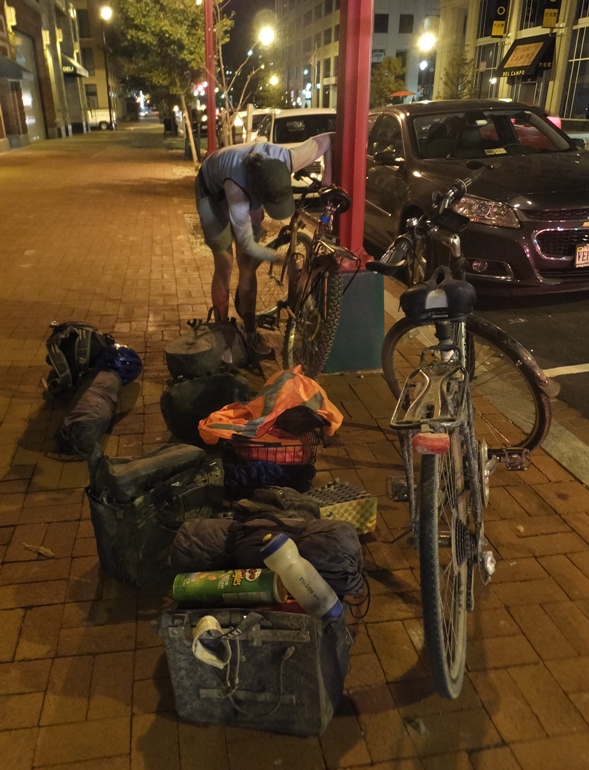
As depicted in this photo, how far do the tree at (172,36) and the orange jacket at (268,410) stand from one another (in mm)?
18085

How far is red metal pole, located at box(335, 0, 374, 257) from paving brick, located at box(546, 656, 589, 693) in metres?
3.03

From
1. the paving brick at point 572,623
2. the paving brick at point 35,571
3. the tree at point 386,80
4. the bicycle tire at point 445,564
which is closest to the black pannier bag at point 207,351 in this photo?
the paving brick at point 35,571

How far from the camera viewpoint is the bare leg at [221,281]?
16.6 feet

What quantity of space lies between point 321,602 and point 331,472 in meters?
1.58

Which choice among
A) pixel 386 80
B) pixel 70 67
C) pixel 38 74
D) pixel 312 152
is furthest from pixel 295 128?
pixel 70 67

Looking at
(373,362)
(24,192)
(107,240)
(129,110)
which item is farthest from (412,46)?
(373,362)

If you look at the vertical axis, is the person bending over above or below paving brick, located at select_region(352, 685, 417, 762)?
above

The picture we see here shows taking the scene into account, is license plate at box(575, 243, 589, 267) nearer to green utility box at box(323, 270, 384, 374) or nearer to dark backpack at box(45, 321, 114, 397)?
green utility box at box(323, 270, 384, 374)

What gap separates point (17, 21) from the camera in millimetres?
28000

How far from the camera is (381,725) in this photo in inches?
86.4

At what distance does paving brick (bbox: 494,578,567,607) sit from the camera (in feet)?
8.90

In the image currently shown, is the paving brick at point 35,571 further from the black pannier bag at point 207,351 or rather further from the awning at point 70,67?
the awning at point 70,67

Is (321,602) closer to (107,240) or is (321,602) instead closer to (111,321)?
(111,321)

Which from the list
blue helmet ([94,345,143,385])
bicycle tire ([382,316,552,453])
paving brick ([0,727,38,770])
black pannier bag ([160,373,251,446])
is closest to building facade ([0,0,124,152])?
blue helmet ([94,345,143,385])
